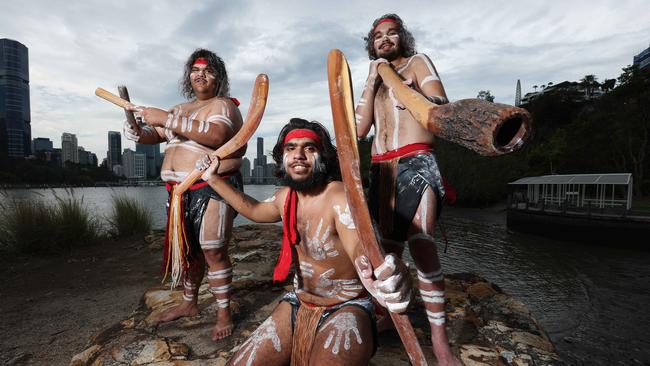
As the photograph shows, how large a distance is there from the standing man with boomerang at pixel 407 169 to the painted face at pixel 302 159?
53cm

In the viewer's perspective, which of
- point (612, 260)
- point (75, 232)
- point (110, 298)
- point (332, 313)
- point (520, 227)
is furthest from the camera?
point (520, 227)

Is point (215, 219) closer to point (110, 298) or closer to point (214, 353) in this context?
point (214, 353)

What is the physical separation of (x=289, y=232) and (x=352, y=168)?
0.73 metres

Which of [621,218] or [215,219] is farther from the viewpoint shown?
[621,218]

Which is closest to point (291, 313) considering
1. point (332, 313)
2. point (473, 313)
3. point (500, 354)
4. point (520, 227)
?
point (332, 313)

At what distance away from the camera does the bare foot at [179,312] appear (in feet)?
9.93

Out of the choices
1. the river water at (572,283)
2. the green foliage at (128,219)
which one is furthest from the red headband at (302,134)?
the green foliage at (128,219)

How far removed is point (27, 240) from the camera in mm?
7152

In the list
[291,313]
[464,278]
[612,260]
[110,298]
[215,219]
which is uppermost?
[215,219]

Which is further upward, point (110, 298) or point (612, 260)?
point (110, 298)

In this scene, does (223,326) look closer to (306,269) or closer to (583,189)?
(306,269)

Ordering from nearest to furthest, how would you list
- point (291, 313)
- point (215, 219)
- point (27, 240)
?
1. point (291, 313)
2. point (215, 219)
3. point (27, 240)

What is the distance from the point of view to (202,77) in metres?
2.75

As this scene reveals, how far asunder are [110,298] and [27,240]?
154 inches
